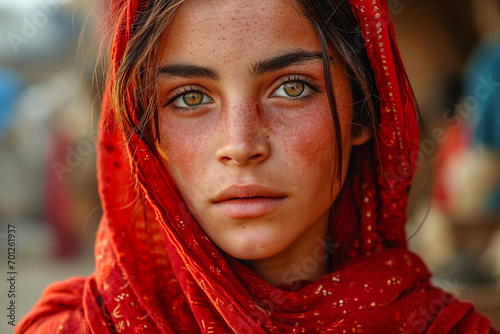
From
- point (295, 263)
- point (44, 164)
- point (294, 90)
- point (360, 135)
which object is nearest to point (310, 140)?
point (294, 90)

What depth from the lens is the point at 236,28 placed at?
121 cm

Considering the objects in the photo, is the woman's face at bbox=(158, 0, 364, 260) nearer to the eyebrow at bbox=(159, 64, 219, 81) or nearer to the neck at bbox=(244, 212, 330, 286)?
the eyebrow at bbox=(159, 64, 219, 81)

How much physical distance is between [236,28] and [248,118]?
0.69 feet

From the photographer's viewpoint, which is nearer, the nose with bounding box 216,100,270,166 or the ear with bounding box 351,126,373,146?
the nose with bounding box 216,100,270,166

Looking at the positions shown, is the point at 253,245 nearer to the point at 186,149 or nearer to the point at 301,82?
the point at 186,149

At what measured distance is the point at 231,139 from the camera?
3.92ft

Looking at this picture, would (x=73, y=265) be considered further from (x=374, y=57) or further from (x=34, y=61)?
(x=374, y=57)

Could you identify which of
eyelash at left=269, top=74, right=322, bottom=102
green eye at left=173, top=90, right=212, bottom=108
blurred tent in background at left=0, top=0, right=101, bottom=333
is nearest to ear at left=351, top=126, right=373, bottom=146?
eyelash at left=269, top=74, right=322, bottom=102

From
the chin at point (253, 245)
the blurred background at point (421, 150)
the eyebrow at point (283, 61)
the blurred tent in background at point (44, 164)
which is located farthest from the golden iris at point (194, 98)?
the blurred tent in background at point (44, 164)

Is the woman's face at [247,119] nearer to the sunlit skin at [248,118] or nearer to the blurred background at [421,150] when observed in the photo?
the sunlit skin at [248,118]

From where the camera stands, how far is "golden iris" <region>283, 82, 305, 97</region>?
1282 mm

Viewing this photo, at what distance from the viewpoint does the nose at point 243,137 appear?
1186 millimetres

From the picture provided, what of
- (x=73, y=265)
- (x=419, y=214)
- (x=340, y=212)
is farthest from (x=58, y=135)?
(x=340, y=212)

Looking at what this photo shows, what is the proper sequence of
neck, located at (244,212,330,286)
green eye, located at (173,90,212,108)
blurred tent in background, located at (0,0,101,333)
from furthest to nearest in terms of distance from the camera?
blurred tent in background, located at (0,0,101,333), neck, located at (244,212,330,286), green eye, located at (173,90,212,108)
